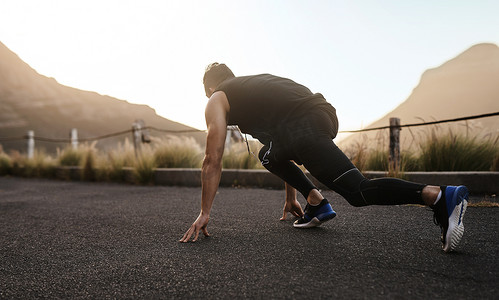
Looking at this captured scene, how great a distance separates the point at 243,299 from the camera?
1.52 m

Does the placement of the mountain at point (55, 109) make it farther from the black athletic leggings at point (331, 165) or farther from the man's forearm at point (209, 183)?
the black athletic leggings at point (331, 165)

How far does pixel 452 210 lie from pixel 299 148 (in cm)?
88

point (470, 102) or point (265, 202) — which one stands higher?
point (470, 102)

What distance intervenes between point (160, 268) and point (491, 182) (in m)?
4.37

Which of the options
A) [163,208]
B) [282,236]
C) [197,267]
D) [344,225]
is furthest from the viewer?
[163,208]

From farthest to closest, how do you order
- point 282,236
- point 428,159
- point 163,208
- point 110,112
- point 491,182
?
point 110,112
point 428,159
point 491,182
point 163,208
point 282,236

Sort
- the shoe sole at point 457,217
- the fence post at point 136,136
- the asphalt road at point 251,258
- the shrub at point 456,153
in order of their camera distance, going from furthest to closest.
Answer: the fence post at point 136,136, the shrub at point 456,153, the shoe sole at point 457,217, the asphalt road at point 251,258

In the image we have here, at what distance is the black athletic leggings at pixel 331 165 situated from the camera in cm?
204

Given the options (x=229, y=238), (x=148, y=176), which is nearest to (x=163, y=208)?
(x=229, y=238)

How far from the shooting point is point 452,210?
1.93 meters

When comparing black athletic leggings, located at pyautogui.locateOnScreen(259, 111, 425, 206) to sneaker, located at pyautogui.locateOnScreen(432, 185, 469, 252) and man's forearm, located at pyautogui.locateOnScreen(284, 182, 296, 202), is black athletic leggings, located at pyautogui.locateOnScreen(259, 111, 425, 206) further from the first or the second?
man's forearm, located at pyautogui.locateOnScreen(284, 182, 296, 202)

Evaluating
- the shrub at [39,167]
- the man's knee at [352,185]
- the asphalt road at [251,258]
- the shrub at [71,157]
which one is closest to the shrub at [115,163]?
the shrub at [71,157]

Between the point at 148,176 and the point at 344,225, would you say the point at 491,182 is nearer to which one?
the point at 344,225

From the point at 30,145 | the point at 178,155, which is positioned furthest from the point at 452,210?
the point at 30,145
